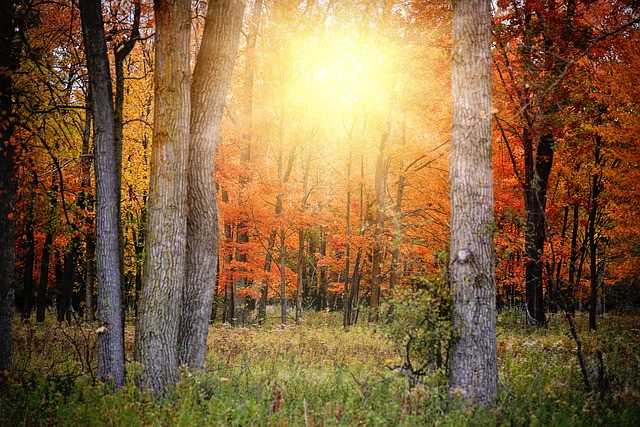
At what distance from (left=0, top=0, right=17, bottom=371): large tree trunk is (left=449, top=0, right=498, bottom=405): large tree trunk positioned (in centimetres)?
657

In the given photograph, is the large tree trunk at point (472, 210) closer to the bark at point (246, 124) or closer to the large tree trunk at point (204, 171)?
the large tree trunk at point (204, 171)

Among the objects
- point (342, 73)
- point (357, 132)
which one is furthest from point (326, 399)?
point (357, 132)

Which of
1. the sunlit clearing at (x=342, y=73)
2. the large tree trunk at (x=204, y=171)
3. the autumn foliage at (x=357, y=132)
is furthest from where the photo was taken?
the sunlit clearing at (x=342, y=73)

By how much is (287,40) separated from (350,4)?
2893 mm

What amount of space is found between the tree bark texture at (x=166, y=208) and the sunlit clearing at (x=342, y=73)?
12.1 m

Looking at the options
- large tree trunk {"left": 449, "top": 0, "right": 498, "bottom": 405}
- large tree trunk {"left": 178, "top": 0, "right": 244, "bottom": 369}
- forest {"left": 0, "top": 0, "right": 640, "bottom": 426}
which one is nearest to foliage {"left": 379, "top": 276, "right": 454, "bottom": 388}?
forest {"left": 0, "top": 0, "right": 640, "bottom": 426}

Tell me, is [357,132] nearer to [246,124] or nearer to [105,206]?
[246,124]

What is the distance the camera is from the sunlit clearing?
17.2 m

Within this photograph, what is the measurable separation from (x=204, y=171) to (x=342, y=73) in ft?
43.3

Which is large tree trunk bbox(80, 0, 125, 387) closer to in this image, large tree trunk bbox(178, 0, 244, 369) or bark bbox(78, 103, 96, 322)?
large tree trunk bbox(178, 0, 244, 369)

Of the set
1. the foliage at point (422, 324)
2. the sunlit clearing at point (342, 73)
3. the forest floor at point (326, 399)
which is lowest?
the forest floor at point (326, 399)

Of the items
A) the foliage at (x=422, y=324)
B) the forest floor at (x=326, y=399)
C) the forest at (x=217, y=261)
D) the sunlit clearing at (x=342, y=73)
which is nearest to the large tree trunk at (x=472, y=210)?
the forest at (x=217, y=261)

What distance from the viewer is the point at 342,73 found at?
18.4 metres

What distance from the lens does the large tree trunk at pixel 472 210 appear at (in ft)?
17.4
